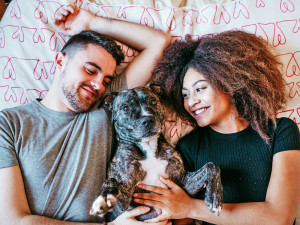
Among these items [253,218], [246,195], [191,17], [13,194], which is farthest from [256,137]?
[13,194]

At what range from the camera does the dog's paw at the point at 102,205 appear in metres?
1.63

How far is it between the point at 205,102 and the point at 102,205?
1077mm

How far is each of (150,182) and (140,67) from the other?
1.03m

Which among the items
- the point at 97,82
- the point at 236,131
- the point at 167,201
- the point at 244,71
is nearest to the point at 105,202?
the point at 167,201

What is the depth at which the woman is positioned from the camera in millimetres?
1871

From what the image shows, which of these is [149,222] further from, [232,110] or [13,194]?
[232,110]

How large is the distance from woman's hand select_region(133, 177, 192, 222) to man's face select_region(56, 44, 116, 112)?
84 cm

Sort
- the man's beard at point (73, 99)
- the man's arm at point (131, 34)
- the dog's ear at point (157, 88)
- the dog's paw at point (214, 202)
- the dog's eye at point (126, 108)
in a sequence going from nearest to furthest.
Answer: the dog's paw at point (214, 202) < the dog's eye at point (126, 108) < the man's beard at point (73, 99) < the dog's ear at point (157, 88) < the man's arm at point (131, 34)

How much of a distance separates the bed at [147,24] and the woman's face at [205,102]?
38 centimetres

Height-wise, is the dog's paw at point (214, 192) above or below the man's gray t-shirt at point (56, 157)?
below

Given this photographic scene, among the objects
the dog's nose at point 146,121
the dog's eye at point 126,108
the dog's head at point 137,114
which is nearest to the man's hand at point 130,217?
the dog's head at point 137,114

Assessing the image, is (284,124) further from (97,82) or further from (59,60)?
(59,60)

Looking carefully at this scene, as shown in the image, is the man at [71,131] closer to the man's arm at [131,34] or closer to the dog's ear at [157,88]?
the man's arm at [131,34]

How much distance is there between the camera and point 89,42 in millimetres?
2252
